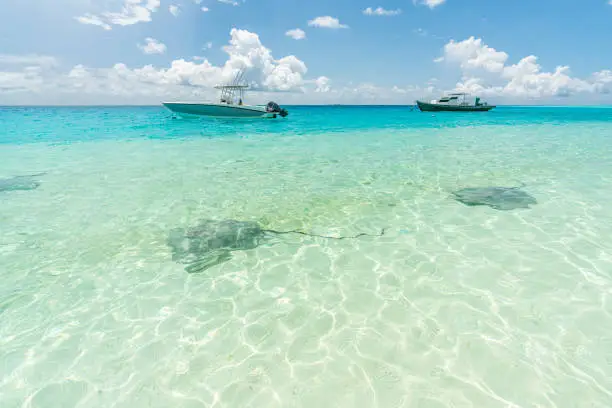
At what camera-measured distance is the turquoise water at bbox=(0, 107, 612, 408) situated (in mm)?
3738

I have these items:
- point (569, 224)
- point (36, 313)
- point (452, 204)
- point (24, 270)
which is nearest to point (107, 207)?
point (24, 270)

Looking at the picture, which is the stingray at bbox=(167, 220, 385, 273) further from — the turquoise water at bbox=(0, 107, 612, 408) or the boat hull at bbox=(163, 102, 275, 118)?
the boat hull at bbox=(163, 102, 275, 118)

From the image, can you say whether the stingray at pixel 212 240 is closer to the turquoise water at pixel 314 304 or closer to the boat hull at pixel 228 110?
the turquoise water at pixel 314 304

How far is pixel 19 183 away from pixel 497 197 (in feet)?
60.0

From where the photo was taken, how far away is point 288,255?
6.75 meters

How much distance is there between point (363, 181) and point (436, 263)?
6.76 meters

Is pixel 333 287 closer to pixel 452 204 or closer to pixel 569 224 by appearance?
pixel 452 204

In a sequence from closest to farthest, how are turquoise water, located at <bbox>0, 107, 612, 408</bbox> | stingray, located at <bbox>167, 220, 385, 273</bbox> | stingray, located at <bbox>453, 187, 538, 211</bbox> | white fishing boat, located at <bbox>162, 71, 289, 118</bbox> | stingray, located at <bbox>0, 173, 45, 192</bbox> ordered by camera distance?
turquoise water, located at <bbox>0, 107, 612, 408</bbox> → stingray, located at <bbox>167, 220, 385, 273</bbox> → stingray, located at <bbox>453, 187, 538, 211</bbox> → stingray, located at <bbox>0, 173, 45, 192</bbox> → white fishing boat, located at <bbox>162, 71, 289, 118</bbox>

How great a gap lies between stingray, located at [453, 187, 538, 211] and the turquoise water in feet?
1.43

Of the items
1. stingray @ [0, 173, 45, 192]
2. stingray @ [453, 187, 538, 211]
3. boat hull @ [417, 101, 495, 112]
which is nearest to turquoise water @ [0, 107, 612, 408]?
stingray @ [453, 187, 538, 211]

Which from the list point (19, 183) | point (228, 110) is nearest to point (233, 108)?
point (228, 110)

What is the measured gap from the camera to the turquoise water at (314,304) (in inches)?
147

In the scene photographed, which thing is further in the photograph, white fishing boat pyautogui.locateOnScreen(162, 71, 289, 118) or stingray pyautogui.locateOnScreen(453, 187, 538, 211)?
white fishing boat pyautogui.locateOnScreen(162, 71, 289, 118)

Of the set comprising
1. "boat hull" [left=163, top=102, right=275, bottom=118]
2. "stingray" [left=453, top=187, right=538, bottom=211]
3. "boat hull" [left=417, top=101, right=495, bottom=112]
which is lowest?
"stingray" [left=453, top=187, right=538, bottom=211]
